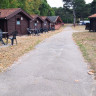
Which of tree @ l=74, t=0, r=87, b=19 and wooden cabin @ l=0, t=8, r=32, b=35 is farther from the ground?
tree @ l=74, t=0, r=87, b=19

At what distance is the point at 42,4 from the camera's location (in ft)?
180

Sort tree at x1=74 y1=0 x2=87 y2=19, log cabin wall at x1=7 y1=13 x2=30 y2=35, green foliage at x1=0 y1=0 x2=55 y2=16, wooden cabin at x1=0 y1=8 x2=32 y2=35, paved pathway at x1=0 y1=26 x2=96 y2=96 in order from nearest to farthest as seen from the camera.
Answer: paved pathway at x1=0 y1=26 x2=96 y2=96 → wooden cabin at x1=0 y1=8 x2=32 y2=35 → log cabin wall at x1=7 y1=13 x2=30 y2=35 → green foliage at x1=0 y1=0 x2=55 y2=16 → tree at x1=74 y1=0 x2=87 y2=19

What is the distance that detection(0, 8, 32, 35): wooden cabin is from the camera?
17953 millimetres

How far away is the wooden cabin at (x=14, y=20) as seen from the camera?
18.0 m

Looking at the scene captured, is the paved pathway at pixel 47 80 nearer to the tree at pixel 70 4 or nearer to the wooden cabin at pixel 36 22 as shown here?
the wooden cabin at pixel 36 22

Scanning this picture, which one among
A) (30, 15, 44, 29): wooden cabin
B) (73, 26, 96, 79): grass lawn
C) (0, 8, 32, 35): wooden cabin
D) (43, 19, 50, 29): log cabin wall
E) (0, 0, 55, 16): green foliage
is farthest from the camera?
(0, 0, 55, 16): green foliage

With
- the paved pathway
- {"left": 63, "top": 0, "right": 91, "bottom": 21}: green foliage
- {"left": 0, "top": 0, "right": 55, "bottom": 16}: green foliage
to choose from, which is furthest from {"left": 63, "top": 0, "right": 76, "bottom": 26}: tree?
the paved pathway

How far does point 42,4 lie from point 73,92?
173 feet

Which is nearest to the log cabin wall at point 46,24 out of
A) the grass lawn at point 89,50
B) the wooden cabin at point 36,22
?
the wooden cabin at point 36,22

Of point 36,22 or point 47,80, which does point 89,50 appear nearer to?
point 47,80

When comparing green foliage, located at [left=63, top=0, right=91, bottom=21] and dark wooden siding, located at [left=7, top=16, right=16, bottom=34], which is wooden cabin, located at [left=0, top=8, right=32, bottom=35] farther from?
green foliage, located at [left=63, top=0, right=91, bottom=21]

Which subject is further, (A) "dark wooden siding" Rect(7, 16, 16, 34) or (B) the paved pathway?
(A) "dark wooden siding" Rect(7, 16, 16, 34)

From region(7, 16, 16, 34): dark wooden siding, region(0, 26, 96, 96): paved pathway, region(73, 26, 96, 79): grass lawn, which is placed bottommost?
region(0, 26, 96, 96): paved pathway

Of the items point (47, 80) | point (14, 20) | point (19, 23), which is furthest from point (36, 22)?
point (47, 80)
